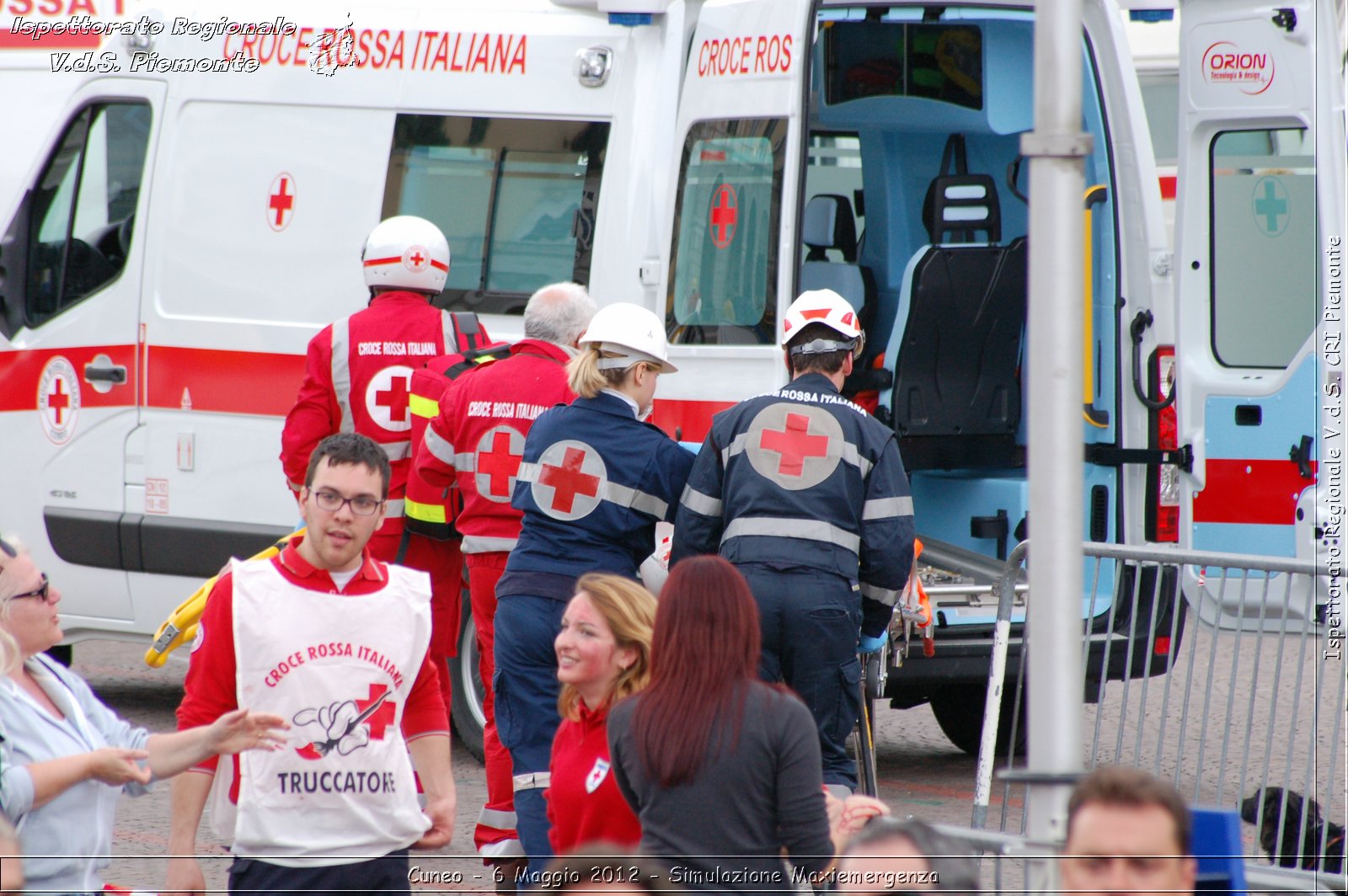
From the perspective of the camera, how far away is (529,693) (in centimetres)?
509

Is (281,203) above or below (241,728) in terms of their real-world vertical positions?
above

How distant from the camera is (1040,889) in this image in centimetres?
272

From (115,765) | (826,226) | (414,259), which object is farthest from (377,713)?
(826,226)

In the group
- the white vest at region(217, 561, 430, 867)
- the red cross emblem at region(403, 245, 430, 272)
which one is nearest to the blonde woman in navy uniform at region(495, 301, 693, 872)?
the red cross emblem at region(403, 245, 430, 272)

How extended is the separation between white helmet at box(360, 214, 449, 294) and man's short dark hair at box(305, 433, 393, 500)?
253 centimetres

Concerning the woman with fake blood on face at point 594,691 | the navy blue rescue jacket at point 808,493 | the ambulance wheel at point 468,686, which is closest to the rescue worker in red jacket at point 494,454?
the navy blue rescue jacket at point 808,493

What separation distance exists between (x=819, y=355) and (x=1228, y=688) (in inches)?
74.7

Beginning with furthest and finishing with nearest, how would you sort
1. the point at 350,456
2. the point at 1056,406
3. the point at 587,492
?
the point at 587,492
the point at 350,456
the point at 1056,406

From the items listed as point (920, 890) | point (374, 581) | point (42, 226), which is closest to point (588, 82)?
point (42, 226)

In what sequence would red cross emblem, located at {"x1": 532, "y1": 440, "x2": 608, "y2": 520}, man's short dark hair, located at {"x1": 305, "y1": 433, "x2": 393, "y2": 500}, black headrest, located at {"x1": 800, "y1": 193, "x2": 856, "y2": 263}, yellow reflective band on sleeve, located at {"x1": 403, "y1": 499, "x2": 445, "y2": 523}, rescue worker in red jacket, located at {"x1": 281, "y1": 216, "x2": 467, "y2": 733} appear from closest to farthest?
man's short dark hair, located at {"x1": 305, "y1": 433, "x2": 393, "y2": 500}, red cross emblem, located at {"x1": 532, "y1": 440, "x2": 608, "y2": 520}, yellow reflective band on sleeve, located at {"x1": 403, "y1": 499, "x2": 445, "y2": 523}, rescue worker in red jacket, located at {"x1": 281, "y1": 216, "x2": 467, "y2": 733}, black headrest, located at {"x1": 800, "y1": 193, "x2": 856, "y2": 263}

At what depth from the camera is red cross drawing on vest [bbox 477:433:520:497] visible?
18.0 feet

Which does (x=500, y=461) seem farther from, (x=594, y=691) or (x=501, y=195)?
(x=594, y=691)

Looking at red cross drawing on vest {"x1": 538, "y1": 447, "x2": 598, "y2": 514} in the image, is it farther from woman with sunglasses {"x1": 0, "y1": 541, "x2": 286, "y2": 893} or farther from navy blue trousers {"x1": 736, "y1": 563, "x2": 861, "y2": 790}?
woman with sunglasses {"x1": 0, "y1": 541, "x2": 286, "y2": 893}

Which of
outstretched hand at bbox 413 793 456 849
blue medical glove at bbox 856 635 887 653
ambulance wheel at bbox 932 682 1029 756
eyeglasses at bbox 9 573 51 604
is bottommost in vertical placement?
ambulance wheel at bbox 932 682 1029 756
